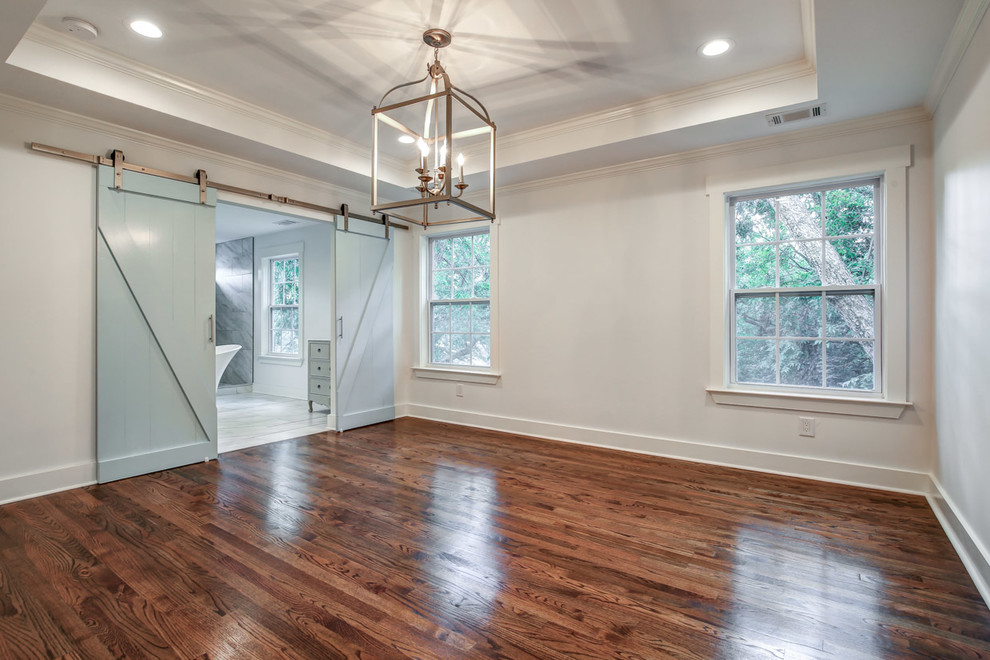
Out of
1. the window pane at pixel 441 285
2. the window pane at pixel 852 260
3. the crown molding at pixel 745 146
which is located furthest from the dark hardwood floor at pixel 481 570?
the window pane at pixel 441 285

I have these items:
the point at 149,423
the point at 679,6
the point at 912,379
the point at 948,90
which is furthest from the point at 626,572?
the point at 149,423

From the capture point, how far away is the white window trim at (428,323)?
487 cm

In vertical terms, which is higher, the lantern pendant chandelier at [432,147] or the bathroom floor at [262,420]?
the lantern pendant chandelier at [432,147]

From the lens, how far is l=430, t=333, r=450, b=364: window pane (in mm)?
5414

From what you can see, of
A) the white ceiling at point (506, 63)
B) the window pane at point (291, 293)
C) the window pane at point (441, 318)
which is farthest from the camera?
the window pane at point (291, 293)

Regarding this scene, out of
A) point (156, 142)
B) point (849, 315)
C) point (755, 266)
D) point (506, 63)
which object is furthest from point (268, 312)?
point (849, 315)

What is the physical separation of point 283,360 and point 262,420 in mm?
1982

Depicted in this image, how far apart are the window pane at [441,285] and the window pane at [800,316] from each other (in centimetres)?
328

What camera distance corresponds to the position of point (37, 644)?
5.33 ft

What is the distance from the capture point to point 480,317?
16.8 ft

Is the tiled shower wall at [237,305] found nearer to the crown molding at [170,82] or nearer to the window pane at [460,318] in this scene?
the window pane at [460,318]

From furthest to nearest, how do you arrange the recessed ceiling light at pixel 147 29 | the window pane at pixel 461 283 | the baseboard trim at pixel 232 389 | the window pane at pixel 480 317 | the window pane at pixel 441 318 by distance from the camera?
the baseboard trim at pixel 232 389 → the window pane at pixel 441 318 → the window pane at pixel 461 283 → the window pane at pixel 480 317 → the recessed ceiling light at pixel 147 29

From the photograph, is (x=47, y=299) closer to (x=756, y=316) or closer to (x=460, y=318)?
(x=460, y=318)

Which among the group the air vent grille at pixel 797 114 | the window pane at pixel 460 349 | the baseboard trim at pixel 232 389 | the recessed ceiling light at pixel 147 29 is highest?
the recessed ceiling light at pixel 147 29
